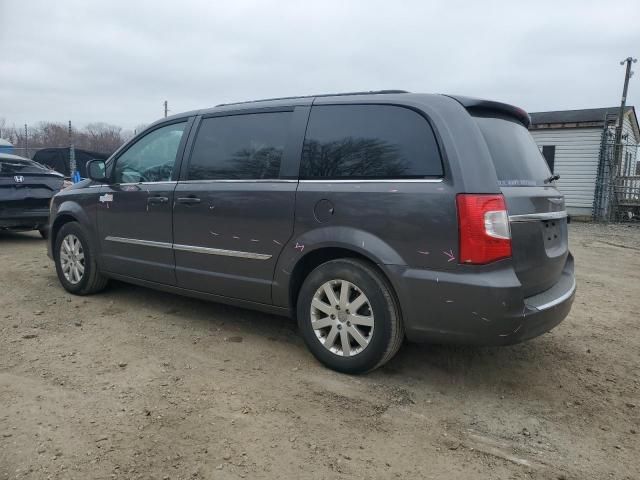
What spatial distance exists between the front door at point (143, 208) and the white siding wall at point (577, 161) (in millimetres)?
15728

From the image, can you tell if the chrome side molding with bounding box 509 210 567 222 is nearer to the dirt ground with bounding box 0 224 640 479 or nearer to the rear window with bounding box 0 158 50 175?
the dirt ground with bounding box 0 224 640 479

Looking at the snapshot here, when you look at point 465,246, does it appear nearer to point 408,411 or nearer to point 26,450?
point 408,411

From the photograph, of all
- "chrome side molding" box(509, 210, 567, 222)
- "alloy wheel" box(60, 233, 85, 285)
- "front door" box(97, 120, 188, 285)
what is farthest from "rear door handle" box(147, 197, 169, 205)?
"chrome side molding" box(509, 210, 567, 222)

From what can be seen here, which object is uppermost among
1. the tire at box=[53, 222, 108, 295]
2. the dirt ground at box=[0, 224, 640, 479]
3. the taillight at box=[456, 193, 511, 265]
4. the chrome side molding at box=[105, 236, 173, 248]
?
the taillight at box=[456, 193, 511, 265]

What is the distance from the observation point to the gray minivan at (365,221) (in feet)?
9.34

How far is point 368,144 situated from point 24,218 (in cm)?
702

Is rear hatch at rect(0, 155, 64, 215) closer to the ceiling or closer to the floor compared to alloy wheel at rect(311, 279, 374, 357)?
closer to the ceiling

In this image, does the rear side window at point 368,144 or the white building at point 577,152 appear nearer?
the rear side window at point 368,144

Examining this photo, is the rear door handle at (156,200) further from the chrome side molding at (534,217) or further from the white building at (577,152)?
the white building at (577,152)

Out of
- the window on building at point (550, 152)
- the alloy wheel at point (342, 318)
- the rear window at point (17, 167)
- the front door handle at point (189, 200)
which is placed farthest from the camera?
the window on building at point (550, 152)

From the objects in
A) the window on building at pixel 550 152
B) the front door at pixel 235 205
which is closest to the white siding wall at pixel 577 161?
the window on building at pixel 550 152

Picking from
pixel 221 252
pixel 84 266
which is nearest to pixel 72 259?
pixel 84 266

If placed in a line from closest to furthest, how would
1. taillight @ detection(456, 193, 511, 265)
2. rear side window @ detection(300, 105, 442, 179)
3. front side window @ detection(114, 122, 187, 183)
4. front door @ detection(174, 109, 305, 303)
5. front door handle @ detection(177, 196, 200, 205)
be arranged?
taillight @ detection(456, 193, 511, 265) → rear side window @ detection(300, 105, 442, 179) → front door @ detection(174, 109, 305, 303) → front door handle @ detection(177, 196, 200, 205) → front side window @ detection(114, 122, 187, 183)

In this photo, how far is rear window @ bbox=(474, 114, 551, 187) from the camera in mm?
3068
